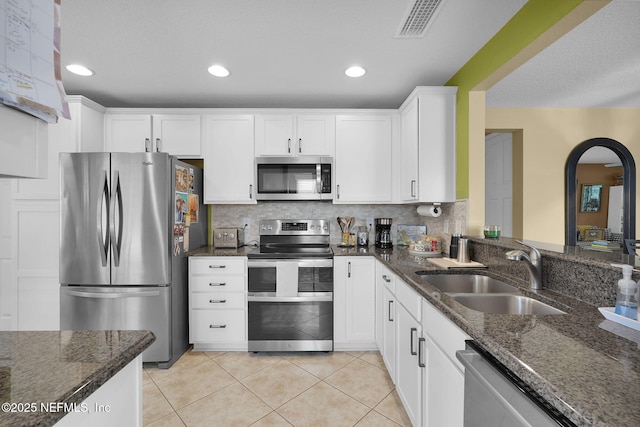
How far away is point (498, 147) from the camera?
14.1ft

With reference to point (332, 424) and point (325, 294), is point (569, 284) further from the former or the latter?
point (325, 294)

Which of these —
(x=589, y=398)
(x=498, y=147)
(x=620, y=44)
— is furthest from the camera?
(x=498, y=147)

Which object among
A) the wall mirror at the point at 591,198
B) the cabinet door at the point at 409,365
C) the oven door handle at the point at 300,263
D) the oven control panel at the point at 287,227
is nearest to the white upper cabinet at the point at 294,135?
the oven control panel at the point at 287,227

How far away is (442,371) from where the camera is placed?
1.25 meters

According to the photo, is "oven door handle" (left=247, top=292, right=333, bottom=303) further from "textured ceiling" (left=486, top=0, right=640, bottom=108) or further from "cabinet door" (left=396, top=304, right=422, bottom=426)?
"textured ceiling" (left=486, top=0, right=640, bottom=108)

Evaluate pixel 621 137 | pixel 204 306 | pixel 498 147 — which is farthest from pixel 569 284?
pixel 498 147

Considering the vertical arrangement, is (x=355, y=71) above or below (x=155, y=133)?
above

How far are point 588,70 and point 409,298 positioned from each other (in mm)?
2463

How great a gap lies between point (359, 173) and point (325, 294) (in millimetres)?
1225

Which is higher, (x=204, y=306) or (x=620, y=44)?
(x=620, y=44)

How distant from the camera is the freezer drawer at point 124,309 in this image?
241 cm

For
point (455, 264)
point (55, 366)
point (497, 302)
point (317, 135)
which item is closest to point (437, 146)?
point (455, 264)

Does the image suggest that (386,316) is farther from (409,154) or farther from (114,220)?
(114,220)

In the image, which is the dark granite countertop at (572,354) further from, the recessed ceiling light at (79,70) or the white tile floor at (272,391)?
the recessed ceiling light at (79,70)
